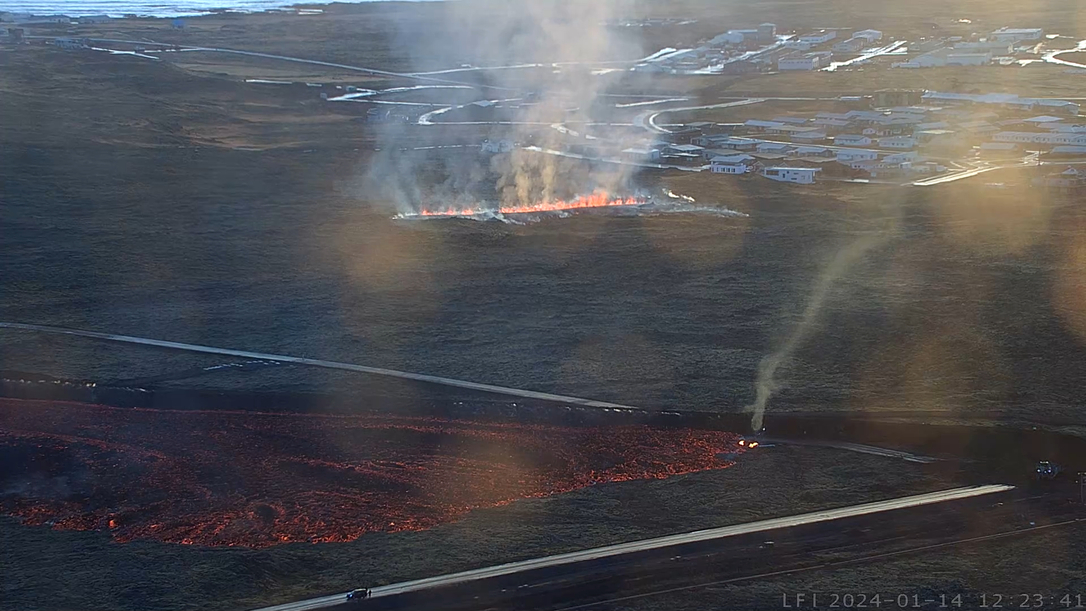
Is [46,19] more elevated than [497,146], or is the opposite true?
[46,19]

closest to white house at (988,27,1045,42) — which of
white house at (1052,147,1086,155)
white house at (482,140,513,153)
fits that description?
white house at (1052,147,1086,155)

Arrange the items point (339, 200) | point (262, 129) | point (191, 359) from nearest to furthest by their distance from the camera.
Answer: point (191, 359) → point (339, 200) → point (262, 129)

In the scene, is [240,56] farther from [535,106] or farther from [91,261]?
[91,261]

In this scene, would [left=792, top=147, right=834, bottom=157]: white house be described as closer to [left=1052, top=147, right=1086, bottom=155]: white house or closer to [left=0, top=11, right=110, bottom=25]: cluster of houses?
[left=1052, top=147, right=1086, bottom=155]: white house

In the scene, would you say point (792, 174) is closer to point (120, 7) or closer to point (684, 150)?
A: point (684, 150)

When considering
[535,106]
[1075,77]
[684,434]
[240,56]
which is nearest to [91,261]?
[684,434]

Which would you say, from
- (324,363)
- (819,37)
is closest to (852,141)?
(324,363)
